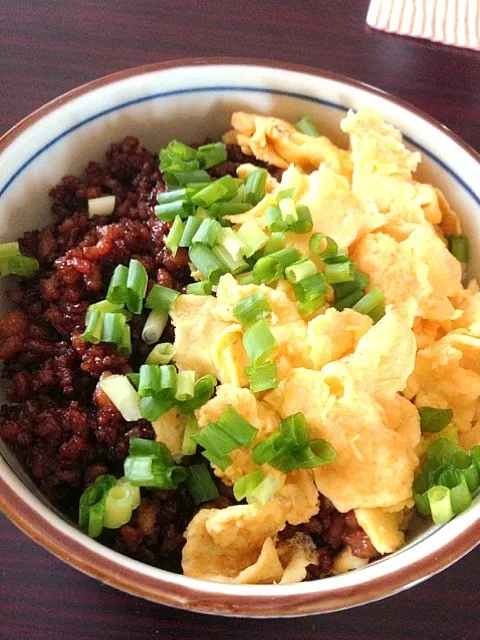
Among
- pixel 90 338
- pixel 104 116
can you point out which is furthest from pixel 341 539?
pixel 104 116

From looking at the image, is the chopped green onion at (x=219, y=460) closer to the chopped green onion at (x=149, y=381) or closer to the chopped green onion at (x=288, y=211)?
the chopped green onion at (x=149, y=381)

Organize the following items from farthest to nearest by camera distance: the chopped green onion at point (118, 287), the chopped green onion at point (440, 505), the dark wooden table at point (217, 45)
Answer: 1. the dark wooden table at point (217, 45)
2. the chopped green onion at point (118, 287)
3. the chopped green onion at point (440, 505)

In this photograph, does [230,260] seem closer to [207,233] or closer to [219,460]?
[207,233]

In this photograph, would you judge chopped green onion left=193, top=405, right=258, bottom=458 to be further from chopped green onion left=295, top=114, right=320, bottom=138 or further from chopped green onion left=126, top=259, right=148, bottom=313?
chopped green onion left=295, top=114, right=320, bottom=138

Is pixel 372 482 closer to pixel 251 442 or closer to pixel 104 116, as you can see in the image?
pixel 251 442

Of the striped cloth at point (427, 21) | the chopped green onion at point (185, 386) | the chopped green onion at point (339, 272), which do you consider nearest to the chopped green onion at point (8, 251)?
the chopped green onion at point (185, 386)


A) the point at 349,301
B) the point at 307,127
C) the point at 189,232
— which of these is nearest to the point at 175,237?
the point at 189,232
